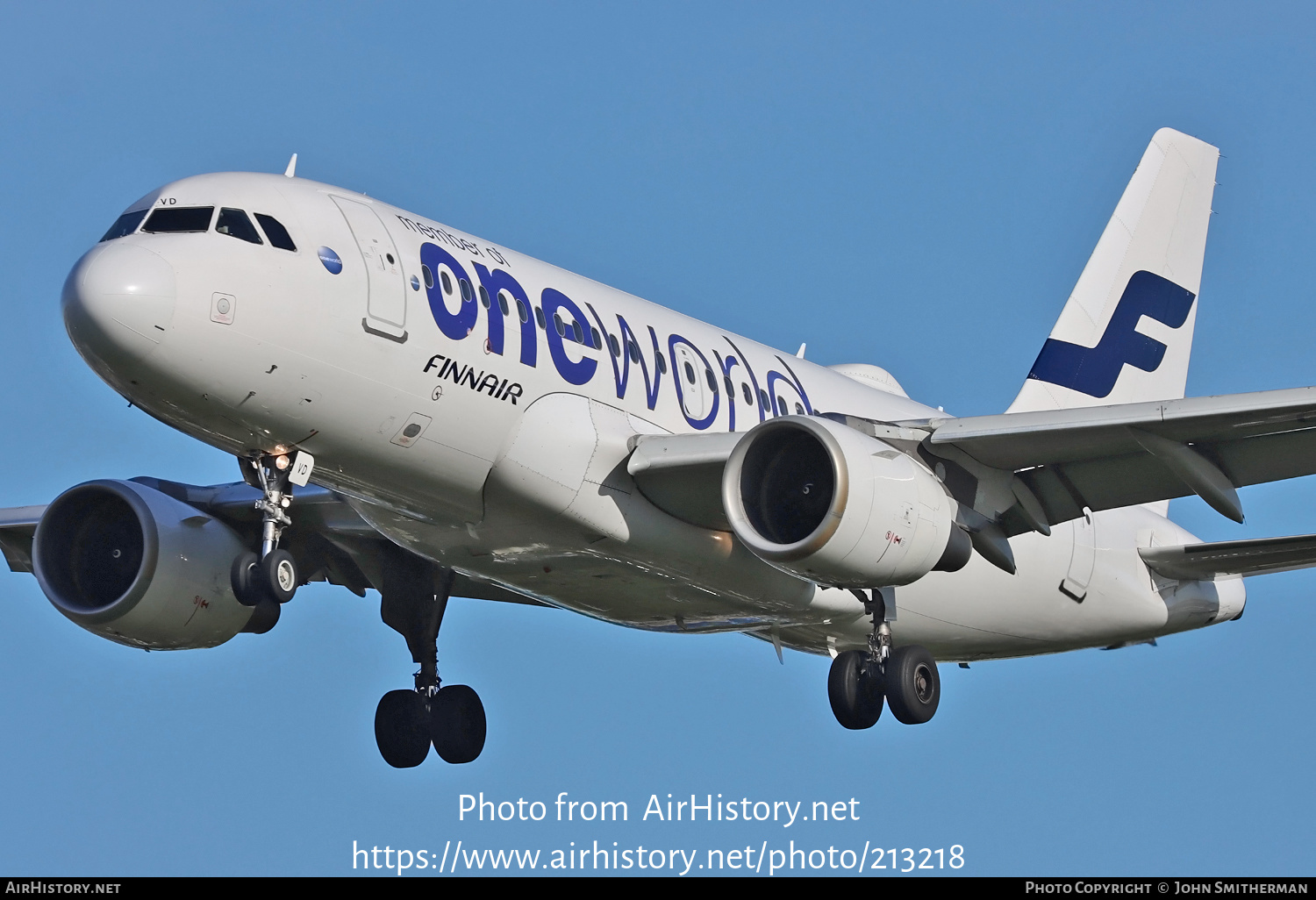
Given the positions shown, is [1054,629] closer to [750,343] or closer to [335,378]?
[750,343]

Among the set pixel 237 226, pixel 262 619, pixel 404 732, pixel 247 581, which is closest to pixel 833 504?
pixel 247 581

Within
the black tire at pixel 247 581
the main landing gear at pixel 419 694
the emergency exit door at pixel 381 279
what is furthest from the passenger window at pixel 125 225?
the main landing gear at pixel 419 694

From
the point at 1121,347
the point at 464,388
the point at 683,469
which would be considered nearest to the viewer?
the point at 464,388

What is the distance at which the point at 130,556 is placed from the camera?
25.6m

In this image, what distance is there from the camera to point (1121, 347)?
102 feet

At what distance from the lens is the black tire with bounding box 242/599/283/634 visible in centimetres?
2634

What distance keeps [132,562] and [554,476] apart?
7747mm

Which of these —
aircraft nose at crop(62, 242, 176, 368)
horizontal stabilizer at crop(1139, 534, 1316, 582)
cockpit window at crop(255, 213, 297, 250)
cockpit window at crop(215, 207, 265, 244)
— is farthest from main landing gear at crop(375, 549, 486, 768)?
horizontal stabilizer at crop(1139, 534, 1316, 582)

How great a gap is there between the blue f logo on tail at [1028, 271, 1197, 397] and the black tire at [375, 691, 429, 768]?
450 inches

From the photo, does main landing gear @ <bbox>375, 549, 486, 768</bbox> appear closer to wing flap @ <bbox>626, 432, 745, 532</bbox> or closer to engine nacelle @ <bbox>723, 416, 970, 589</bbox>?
wing flap @ <bbox>626, 432, 745, 532</bbox>

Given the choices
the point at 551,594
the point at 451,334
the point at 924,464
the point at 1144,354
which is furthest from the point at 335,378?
the point at 1144,354

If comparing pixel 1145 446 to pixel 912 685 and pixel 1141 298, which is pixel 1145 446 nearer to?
pixel 912 685

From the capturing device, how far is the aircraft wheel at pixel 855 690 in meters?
24.0

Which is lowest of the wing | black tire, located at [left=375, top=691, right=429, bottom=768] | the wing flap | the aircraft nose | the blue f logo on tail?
black tire, located at [left=375, top=691, right=429, bottom=768]
